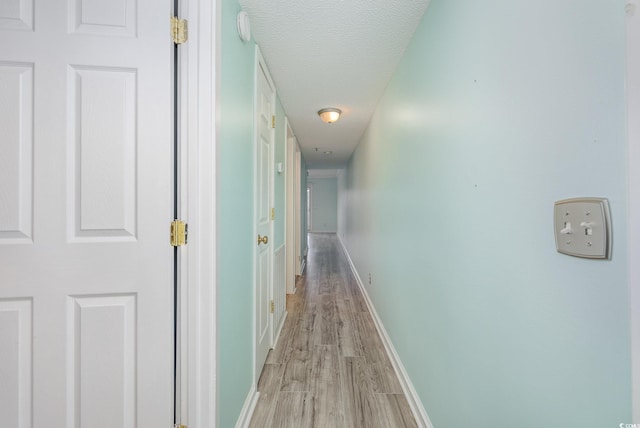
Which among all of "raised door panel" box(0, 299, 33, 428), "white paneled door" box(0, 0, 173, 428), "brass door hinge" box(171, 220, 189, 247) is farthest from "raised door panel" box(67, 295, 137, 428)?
"brass door hinge" box(171, 220, 189, 247)

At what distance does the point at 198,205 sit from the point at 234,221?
0.98ft

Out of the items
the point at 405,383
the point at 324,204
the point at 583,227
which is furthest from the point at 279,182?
the point at 324,204

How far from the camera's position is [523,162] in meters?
0.73

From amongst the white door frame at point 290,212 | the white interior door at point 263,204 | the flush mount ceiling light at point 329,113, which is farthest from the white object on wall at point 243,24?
the white door frame at point 290,212

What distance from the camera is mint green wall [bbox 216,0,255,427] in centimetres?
118

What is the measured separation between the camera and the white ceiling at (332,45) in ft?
4.60

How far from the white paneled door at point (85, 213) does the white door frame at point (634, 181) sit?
1269 millimetres

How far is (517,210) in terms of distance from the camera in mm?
756

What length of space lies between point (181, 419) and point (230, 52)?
163 centimetres

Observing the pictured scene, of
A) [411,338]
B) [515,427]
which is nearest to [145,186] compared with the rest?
[515,427]

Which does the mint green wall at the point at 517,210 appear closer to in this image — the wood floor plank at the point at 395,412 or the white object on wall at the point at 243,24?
the wood floor plank at the point at 395,412

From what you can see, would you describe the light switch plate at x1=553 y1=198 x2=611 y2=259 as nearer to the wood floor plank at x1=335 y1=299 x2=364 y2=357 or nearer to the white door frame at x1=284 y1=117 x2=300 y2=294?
the wood floor plank at x1=335 y1=299 x2=364 y2=357

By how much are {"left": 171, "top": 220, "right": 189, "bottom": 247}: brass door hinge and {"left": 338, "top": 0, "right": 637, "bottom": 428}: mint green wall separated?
3.67 ft

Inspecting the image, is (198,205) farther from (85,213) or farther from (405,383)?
(405,383)
